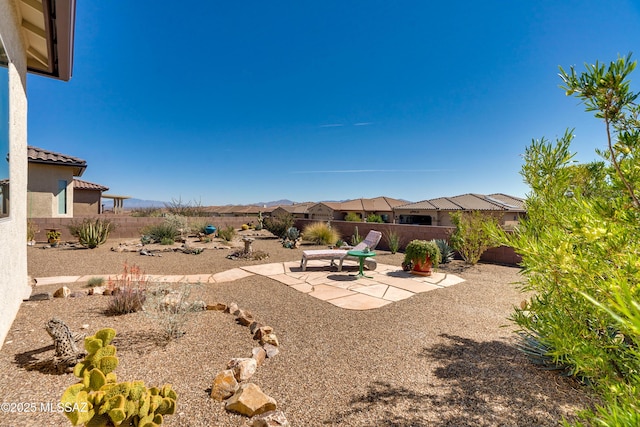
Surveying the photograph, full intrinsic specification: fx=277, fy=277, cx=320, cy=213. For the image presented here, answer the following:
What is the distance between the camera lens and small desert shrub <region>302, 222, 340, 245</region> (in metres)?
Result: 13.0

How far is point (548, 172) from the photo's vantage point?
2189 mm

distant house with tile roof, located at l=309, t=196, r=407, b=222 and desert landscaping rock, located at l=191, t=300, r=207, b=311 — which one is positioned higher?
distant house with tile roof, located at l=309, t=196, r=407, b=222

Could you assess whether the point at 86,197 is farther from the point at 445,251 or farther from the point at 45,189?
the point at 445,251

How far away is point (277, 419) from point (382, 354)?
1.55 metres

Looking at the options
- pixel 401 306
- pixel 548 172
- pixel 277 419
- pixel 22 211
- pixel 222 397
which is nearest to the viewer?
pixel 277 419

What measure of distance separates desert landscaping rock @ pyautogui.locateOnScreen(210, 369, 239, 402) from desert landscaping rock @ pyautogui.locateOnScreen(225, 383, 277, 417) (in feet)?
0.32

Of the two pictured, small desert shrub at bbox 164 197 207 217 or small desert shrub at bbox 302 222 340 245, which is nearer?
small desert shrub at bbox 302 222 340 245

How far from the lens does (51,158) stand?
11820 millimetres

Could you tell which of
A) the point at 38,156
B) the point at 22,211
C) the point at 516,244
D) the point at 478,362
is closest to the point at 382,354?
the point at 478,362

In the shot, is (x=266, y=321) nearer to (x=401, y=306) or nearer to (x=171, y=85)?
(x=401, y=306)

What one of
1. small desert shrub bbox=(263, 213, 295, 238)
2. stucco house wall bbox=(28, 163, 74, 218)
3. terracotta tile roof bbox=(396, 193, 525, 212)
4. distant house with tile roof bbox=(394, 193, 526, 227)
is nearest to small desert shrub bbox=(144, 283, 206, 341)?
small desert shrub bbox=(263, 213, 295, 238)

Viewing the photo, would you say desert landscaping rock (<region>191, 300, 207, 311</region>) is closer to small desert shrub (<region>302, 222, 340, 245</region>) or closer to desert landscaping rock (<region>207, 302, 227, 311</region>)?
desert landscaping rock (<region>207, 302, 227, 311</region>)

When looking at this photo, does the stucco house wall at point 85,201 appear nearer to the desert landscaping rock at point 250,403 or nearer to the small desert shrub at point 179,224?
the small desert shrub at point 179,224

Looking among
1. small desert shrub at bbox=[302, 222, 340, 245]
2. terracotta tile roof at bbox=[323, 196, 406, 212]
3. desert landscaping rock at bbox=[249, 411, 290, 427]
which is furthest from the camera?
terracotta tile roof at bbox=[323, 196, 406, 212]
